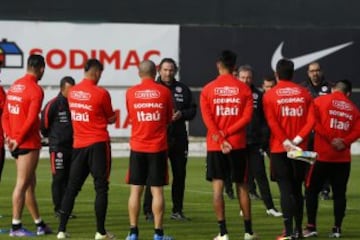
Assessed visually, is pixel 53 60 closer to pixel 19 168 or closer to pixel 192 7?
pixel 192 7

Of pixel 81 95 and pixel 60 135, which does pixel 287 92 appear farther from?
pixel 60 135

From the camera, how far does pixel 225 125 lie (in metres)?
14.4

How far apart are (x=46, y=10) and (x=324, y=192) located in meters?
13.0

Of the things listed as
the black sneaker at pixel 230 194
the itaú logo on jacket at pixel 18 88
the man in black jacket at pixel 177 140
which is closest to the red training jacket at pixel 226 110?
the itaú logo on jacket at pixel 18 88

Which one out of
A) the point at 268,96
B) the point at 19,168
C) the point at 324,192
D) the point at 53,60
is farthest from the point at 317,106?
the point at 53,60

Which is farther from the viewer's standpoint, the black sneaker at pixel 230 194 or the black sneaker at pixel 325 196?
the black sneaker at pixel 325 196

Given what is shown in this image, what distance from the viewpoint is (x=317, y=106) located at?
15453 mm

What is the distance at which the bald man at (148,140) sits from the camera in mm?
14359

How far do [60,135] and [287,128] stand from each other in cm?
401

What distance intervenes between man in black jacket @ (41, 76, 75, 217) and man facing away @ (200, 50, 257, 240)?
314 cm

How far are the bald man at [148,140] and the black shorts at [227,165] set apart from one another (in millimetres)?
576

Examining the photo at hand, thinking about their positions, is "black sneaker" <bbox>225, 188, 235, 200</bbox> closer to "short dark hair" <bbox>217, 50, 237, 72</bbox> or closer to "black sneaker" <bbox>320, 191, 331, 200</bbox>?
"black sneaker" <bbox>320, 191, 331, 200</bbox>

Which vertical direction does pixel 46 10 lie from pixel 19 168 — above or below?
above

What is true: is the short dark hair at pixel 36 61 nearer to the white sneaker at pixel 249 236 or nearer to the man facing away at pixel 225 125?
the man facing away at pixel 225 125
